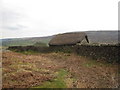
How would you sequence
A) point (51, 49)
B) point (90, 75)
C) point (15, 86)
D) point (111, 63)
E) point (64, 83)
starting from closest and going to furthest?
1. point (15, 86)
2. point (64, 83)
3. point (90, 75)
4. point (111, 63)
5. point (51, 49)

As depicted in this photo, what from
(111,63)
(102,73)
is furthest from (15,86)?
(111,63)

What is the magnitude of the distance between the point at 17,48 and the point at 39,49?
16.1 ft

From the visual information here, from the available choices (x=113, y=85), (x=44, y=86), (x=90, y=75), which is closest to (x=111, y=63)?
(x=90, y=75)

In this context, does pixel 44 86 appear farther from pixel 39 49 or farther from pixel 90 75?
pixel 39 49

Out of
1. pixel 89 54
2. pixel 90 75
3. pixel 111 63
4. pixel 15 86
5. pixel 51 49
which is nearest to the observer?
pixel 15 86

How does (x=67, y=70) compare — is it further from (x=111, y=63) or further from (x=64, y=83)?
(x=111, y=63)

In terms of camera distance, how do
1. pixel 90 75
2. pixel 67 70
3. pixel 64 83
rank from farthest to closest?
pixel 67 70, pixel 90 75, pixel 64 83

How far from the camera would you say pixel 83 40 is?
131ft

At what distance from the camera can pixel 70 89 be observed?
14.7 meters

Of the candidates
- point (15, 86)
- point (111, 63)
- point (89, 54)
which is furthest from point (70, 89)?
point (89, 54)

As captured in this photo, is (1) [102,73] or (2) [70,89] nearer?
(2) [70,89]

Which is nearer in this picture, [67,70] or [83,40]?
[67,70]

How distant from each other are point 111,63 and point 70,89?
13.4 meters

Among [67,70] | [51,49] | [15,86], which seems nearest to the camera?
[15,86]
